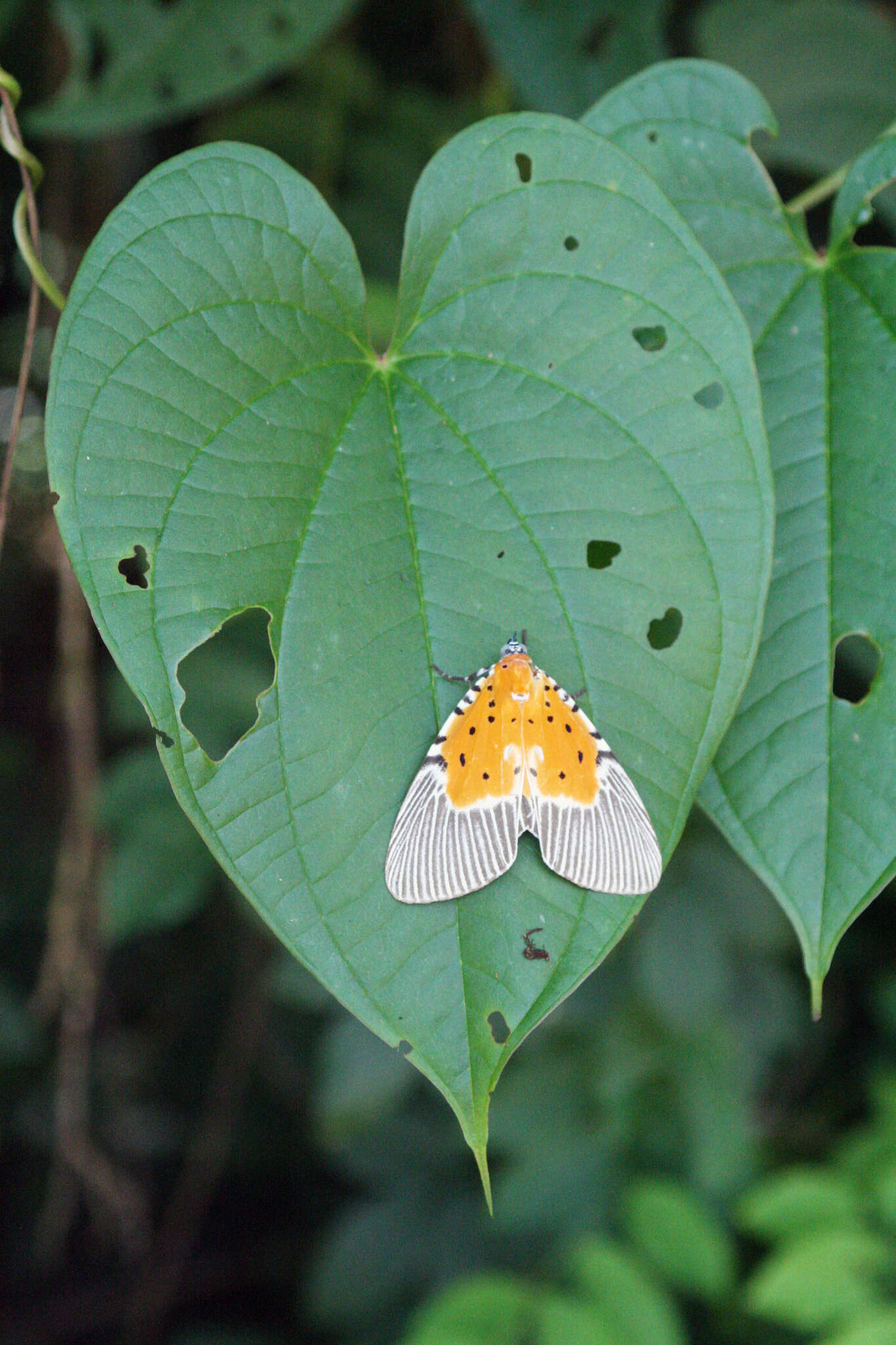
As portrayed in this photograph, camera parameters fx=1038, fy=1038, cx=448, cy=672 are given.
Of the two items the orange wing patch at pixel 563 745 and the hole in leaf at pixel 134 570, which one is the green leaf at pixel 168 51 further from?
the orange wing patch at pixel 563 745

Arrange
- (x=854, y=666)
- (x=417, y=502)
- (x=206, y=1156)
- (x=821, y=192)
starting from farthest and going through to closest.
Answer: (x=206, y=1156) < (x=854, y=666) < (x=821, y=192) < (x=417, y=502)

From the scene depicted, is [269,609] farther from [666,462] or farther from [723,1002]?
[723,1002]

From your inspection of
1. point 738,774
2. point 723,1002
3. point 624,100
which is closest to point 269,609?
point 738,774

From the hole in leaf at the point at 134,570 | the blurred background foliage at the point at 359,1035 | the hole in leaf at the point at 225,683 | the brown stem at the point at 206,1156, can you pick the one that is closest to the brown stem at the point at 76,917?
the blurred background foliage at the point at 359,1035

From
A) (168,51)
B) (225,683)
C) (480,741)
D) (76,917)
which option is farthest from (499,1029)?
(168,51)

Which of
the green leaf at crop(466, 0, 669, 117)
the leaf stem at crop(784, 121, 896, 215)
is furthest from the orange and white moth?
the green leaf at crop(466, 0, 669, 117)

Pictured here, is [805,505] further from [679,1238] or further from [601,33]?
[679,1238]

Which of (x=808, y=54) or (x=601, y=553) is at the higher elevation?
(x=808, y=54)
